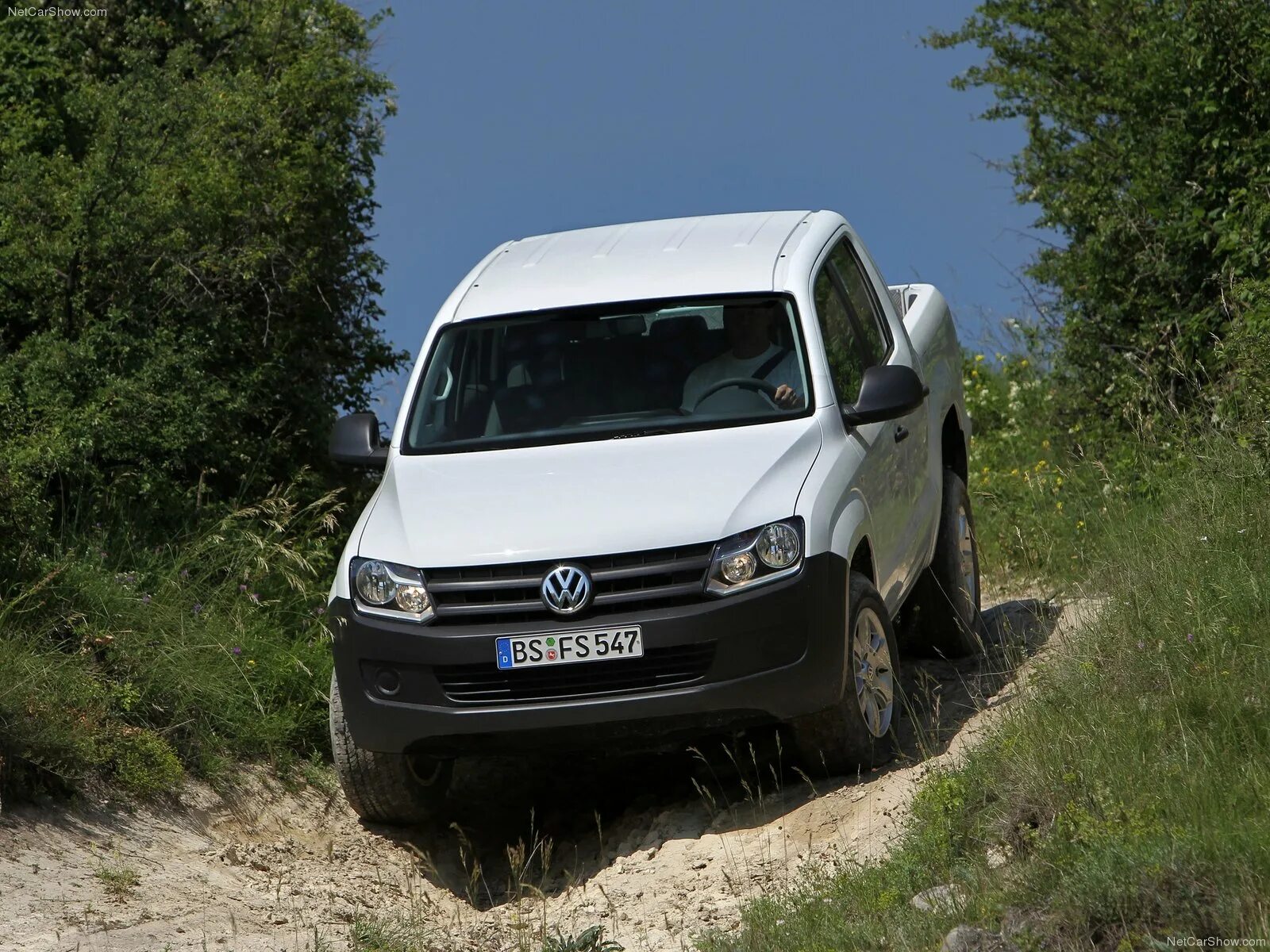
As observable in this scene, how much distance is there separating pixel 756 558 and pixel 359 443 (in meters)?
1.85

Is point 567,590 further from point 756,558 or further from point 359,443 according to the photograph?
point 359,443

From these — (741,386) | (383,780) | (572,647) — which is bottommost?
(383,780)

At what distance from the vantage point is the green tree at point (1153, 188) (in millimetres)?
9977

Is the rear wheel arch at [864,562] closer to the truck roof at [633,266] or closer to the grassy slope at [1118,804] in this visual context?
the grassy slope at [1118,804]

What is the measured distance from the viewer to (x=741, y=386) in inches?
265

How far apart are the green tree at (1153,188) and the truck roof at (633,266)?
2.63 metres

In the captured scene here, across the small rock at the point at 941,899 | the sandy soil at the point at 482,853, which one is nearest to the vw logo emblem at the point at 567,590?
the sandy soil at the point at 482,853

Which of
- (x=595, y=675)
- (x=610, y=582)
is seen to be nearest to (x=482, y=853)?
(x=595, y=675)

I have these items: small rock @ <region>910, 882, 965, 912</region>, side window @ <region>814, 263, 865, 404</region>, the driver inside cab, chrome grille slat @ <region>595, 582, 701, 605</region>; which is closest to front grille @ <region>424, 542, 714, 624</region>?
chrome grille slat @ <region>595, 582, 701, 605</region>

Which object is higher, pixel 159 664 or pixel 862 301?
pixel 862 301

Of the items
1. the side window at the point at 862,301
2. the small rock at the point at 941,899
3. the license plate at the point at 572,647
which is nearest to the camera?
the small rock at the point at 941,899

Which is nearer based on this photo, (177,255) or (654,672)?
(654,672)

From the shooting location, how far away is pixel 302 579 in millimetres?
9445

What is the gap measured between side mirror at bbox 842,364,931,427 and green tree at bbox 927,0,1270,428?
8.26ft
